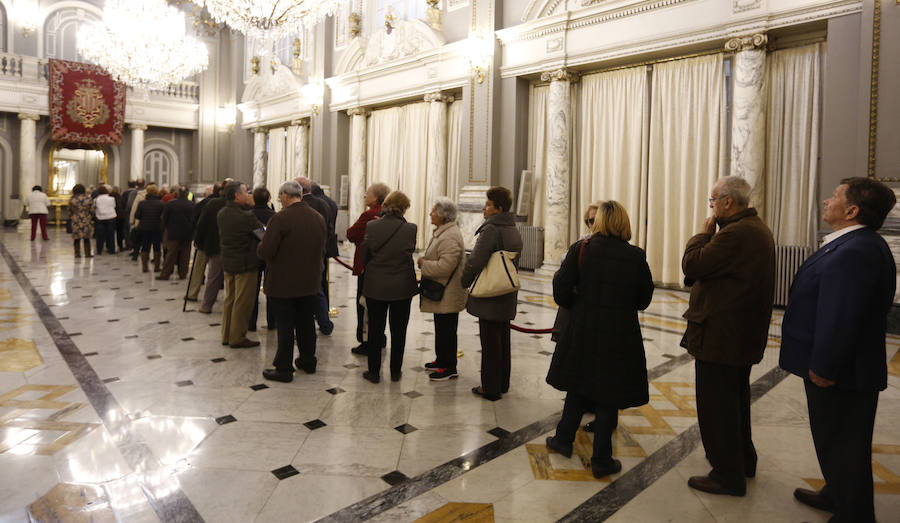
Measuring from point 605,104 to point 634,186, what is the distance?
4.59 feet

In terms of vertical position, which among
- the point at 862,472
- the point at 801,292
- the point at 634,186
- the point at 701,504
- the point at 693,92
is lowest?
the point at 701,504

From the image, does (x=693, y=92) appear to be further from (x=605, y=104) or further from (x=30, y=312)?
(x=30, y=312)

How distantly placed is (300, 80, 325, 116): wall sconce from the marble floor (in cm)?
986

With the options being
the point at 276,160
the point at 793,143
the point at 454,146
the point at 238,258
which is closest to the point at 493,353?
the point at 238,258

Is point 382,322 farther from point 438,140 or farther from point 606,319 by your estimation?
point 438,140

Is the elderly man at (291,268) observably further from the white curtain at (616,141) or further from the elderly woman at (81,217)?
the elderly woman at (81,217)

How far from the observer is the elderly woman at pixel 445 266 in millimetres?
3912

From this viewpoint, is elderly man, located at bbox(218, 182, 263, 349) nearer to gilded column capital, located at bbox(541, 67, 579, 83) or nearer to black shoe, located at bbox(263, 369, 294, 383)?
black shoe, located at bbox(263, 369, 294, 383)

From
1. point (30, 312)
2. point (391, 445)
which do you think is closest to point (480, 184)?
point (30, 312)

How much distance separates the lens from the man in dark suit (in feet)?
7.04

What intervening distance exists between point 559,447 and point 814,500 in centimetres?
113

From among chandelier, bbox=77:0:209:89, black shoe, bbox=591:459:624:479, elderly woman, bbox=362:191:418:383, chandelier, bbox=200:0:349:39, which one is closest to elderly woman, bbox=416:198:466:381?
elderly woman, bbox=362:191:418:383

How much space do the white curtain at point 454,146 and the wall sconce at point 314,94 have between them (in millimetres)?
4112

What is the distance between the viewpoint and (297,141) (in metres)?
15.4
